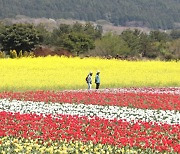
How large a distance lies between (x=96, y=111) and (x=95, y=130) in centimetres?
461

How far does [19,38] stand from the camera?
67.1 meters

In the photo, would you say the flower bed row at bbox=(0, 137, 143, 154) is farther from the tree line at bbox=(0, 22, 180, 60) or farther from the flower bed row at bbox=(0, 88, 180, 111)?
the tree line at bbox=(0, 22, 180, 60)

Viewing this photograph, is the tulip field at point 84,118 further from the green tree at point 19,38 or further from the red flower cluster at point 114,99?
the green tree at point 19,38

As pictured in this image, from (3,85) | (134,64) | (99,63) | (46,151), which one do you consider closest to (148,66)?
(134,64)

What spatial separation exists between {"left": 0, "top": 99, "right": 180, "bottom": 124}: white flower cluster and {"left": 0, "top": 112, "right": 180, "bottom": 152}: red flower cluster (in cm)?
141

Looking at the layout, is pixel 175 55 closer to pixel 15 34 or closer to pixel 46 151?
pixel 15 34

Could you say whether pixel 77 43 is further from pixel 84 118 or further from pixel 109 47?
pixel 84 118

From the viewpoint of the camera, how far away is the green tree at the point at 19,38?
2662 inches

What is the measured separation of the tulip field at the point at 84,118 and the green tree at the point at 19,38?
110ft

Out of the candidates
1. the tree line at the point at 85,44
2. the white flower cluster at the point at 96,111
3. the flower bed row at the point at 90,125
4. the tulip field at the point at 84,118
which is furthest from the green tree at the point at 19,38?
the white flower cluster at the point at 96,111

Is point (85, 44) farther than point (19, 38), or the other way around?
point (85, 44)

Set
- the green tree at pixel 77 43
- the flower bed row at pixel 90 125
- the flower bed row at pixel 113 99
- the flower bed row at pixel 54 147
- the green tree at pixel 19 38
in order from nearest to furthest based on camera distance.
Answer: the flower bed row at pixel 54 147 < the flower bed row at pixel 90 125 < the flower bed row at pixel 113 99 < the green tree at pixel 19 38 < the green tree at pixel 77 43

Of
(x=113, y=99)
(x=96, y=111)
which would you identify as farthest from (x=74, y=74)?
(x=96, y=111)

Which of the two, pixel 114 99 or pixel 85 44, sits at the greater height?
pixel 85 44
